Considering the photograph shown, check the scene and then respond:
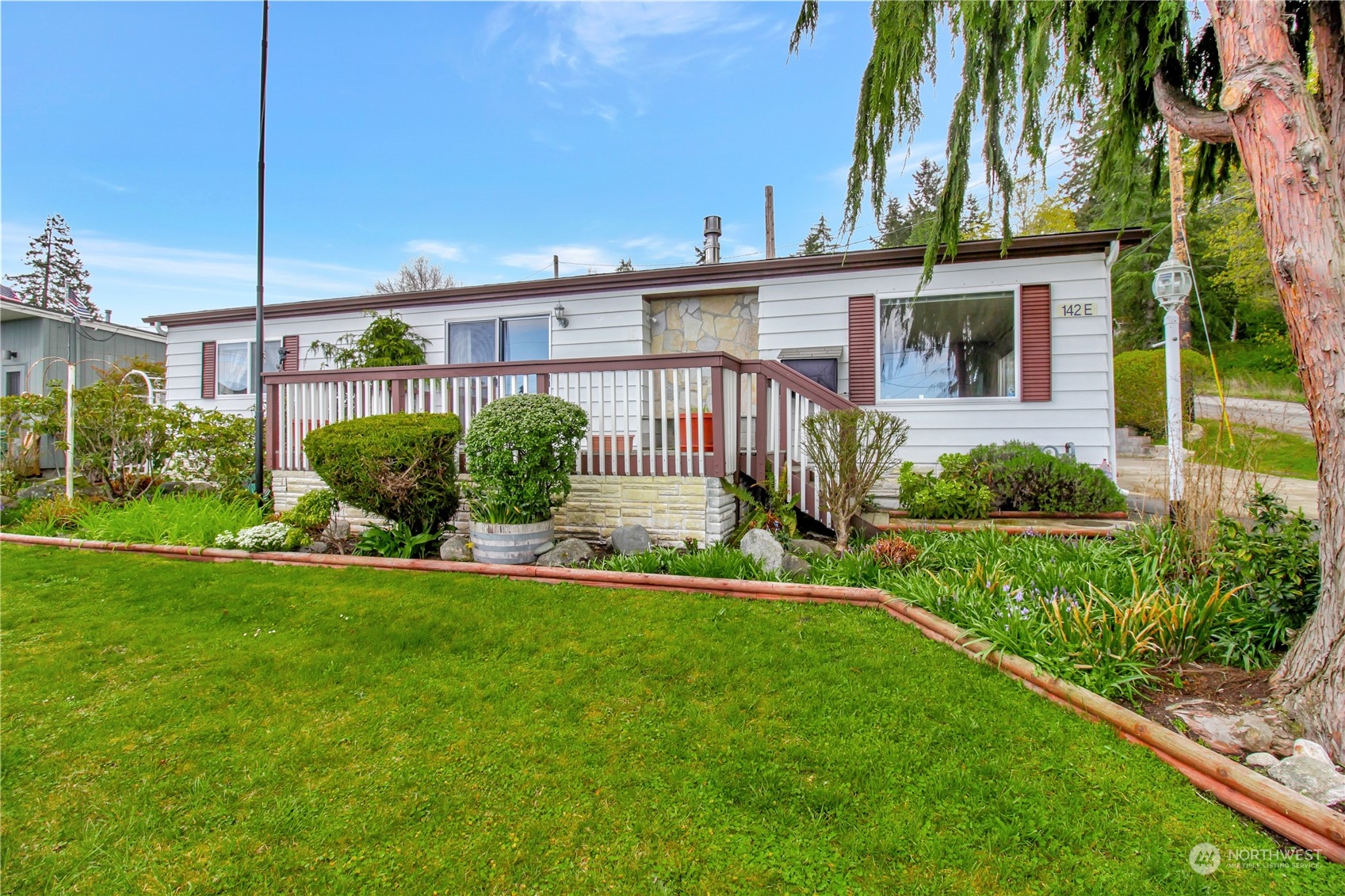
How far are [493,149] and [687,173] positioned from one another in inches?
164

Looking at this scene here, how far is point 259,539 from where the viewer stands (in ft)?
16.6

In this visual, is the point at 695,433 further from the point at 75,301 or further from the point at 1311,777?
the point at 75,301

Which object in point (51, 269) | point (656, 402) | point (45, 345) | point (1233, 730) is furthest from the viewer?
point (51, 269)

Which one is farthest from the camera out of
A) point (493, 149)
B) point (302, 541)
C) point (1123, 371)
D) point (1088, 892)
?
point (1123, 371)

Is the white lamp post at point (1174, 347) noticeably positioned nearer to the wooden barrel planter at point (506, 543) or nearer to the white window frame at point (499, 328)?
the wooden barrel planter at point (506, 543)

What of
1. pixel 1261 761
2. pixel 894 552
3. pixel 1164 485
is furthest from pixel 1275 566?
pixel 894 552

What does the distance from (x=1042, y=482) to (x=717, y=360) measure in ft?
11.9

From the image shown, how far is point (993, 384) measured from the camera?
676cm

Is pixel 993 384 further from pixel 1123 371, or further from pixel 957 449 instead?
pixel 1123 371

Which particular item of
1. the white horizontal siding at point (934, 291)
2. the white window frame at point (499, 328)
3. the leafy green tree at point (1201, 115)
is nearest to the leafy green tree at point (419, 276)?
the white window frame at point (499, 328)

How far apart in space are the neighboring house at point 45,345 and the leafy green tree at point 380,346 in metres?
7.77

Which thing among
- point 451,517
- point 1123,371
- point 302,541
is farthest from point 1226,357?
point 302,541

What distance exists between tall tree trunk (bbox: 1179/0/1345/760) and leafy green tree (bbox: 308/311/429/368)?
834 cm

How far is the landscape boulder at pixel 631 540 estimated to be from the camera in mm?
4695
